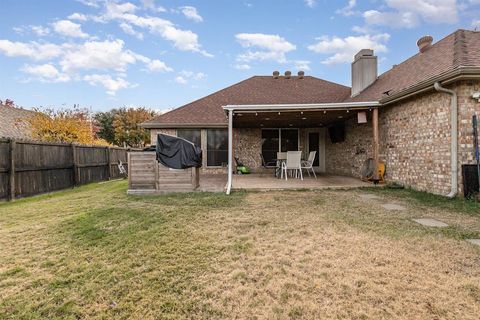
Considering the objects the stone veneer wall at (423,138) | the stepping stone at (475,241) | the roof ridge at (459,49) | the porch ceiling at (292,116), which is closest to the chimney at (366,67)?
the porch ceiling at (292,116)

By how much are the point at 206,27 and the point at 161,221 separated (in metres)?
10.3

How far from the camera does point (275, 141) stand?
1227 cm

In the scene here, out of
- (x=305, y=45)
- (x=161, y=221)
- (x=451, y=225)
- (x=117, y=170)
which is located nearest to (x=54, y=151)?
(x=117, y=170)

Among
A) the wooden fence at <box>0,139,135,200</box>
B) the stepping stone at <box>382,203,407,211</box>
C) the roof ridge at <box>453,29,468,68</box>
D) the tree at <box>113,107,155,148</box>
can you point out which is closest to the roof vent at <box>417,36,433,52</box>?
the roof ridge at <box>453,29,468,68</box>

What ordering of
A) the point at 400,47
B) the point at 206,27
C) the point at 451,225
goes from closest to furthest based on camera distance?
the point at 451,225, the point at 206,27, the point at 400,47

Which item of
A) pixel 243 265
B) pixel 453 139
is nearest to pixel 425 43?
pixel 453 139

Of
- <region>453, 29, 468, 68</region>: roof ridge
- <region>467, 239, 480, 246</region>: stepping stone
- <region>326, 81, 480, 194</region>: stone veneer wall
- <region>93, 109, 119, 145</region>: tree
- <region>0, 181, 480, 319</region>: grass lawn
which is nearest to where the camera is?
<region>0, 181, 480, 319</region>: grass lawn

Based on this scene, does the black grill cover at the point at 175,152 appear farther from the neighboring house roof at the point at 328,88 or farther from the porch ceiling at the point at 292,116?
the neighboring house roof at the point at 328,88

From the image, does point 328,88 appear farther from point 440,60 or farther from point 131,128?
point 131,128

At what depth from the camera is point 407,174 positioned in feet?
23.0

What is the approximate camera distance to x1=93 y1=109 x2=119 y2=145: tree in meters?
26.2

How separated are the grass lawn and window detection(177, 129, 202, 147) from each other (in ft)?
23.6

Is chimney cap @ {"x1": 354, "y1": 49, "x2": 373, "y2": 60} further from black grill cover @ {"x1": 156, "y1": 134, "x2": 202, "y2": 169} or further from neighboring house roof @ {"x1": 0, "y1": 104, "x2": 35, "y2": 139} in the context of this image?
neighboring house roof @ {"x1": 0, "y1": 104, "x2": 35, "y2": 139}

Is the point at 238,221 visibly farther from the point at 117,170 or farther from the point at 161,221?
the point at 117,170
